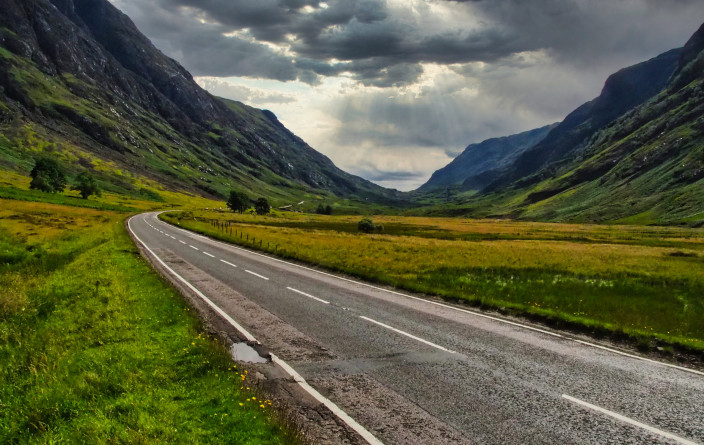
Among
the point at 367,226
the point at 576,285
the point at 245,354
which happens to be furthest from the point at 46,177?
the point at 576,285

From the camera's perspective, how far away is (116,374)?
8148mm

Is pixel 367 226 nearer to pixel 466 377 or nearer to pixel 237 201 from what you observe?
pixel 466 377

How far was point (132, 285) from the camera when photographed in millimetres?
17125

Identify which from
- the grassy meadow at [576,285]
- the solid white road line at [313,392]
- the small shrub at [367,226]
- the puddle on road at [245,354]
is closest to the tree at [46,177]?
the small shrub at [367,226]

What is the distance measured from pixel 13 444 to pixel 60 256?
85.4 feet

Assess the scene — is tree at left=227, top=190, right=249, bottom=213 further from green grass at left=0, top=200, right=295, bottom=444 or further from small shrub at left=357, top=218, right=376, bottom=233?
green grass at left=0, top=200, right=295, bottom=444

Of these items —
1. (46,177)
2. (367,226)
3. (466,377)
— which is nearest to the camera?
(466,377)

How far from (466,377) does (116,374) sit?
759 cm

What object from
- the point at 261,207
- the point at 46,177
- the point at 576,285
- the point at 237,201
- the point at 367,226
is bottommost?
the point at 576,285

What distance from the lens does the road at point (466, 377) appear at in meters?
6.93

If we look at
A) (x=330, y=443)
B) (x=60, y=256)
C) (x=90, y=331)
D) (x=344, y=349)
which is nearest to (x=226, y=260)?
(x=60, y=256)

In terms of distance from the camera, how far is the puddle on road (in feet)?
32.7

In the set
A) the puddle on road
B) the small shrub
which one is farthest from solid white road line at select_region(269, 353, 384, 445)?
the small shrub

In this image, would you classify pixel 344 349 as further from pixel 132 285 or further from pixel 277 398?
pixel 132 285
